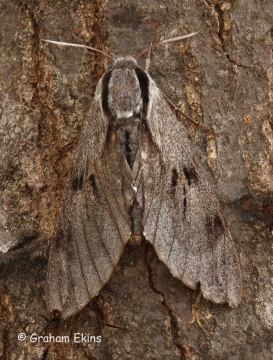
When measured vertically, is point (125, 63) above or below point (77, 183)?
above

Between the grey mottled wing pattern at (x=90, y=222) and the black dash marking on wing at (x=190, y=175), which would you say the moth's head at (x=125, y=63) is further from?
the black dash marking on wing at (x=190, y=175)

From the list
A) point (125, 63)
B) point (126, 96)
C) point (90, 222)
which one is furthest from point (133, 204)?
point (125, 63)

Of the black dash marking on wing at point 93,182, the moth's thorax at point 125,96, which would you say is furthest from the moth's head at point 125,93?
the black dash marking on wing at point 93,182

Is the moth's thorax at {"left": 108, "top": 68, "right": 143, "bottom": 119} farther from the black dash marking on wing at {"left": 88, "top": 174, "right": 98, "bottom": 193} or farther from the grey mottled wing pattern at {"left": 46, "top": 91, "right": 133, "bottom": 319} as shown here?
the black dash marking on wing at {"left": 88, "top": 174, "right": 98, "bottom": 193}

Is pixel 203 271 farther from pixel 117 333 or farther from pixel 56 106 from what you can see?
pixel 56 106

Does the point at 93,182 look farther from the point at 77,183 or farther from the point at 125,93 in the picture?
the point at 125,93

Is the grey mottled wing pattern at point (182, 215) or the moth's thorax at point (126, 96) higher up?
the moth's thorax at point (126, 96)
